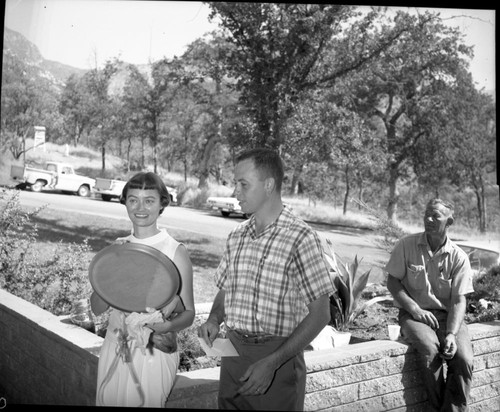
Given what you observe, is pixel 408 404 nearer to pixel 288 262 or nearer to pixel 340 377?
pixel 340 377

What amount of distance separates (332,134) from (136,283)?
4.05 metres

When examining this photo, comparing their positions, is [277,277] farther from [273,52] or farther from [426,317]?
[273,52]

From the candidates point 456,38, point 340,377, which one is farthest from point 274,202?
point 456,38

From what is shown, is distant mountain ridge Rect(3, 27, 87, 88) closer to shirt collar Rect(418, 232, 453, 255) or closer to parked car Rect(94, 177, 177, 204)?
parked car Rect(94, 177, 177, 204)

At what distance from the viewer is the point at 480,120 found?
21.4 ft

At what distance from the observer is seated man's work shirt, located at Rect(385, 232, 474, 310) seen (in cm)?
344

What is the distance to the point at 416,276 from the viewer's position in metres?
3.48

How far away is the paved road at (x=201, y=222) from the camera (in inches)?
203

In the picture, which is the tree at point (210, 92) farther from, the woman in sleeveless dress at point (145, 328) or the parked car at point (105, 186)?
the woman in sleeveless dress at point (145, 328)

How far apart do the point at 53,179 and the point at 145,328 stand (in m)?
3.20

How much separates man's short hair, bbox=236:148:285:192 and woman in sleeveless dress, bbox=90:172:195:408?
0.38m

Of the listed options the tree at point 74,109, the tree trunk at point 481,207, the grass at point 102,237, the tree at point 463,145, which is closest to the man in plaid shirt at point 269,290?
the grass at point 102,237

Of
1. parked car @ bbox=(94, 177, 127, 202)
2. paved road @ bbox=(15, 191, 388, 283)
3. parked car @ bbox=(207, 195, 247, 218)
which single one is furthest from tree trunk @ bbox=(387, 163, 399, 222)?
parked car @ bbox=(94, 177, 127, 202)

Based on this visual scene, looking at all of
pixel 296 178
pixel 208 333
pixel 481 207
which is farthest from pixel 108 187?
pixel 481 207
